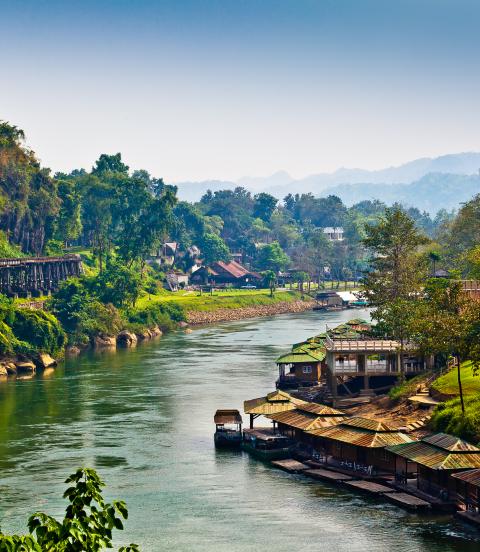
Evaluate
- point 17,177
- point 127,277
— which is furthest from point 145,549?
point 17,177

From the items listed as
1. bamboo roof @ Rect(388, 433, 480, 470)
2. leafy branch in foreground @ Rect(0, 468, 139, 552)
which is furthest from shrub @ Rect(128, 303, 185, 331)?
leafy branch in foreground @ Rect(0, 468, 139, 552)

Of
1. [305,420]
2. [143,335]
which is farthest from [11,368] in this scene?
[305,420]

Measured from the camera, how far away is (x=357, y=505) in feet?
188

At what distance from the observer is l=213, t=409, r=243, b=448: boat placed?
73.1 meters

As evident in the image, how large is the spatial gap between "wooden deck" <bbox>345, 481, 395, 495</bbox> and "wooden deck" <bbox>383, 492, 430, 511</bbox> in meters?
0.53

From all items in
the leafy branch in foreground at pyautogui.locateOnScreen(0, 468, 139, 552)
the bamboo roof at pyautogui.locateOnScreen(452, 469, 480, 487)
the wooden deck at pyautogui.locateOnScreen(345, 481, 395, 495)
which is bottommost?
the wooden deck at pyautogui.locateOnScreen(345, 481, 395, 495)

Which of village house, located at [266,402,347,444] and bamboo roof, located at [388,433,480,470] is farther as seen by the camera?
village house, located at [266,402,347,444]

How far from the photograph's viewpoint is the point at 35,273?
159875 mm

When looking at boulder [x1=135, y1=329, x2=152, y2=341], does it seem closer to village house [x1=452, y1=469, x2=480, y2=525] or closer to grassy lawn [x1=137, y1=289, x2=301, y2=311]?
grassy lawn [x1=137, y1=289, x2=301, y2=311]

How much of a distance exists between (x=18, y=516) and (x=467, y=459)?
24.6m

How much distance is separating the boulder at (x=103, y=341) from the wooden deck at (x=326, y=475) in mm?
79490

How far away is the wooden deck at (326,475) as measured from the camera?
61.9 m

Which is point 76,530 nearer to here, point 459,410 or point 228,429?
point 459,410

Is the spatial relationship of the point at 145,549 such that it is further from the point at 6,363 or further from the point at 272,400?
the point at 6,363
